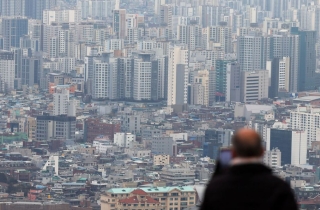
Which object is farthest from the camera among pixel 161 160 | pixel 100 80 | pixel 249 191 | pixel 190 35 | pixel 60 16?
pixel 60 16

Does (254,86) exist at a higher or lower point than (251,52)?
lower

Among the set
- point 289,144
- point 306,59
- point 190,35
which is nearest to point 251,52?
point 306,59

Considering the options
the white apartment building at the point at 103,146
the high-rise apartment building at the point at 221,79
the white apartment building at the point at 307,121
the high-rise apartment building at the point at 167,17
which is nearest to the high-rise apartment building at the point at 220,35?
the high-rise apartment building at the point at 167,17

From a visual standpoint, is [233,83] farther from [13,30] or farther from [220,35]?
[13,30]

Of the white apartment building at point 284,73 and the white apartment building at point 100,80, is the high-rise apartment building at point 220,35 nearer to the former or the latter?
the white apartment building at point 284,73

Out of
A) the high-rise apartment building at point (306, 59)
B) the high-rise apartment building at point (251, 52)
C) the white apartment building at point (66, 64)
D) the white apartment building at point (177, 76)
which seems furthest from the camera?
the white apartment building at point (66, 64)

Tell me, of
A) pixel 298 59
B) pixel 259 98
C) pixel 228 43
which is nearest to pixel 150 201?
pixel 259 98

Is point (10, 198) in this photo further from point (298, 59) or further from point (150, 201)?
point (298, 59)
